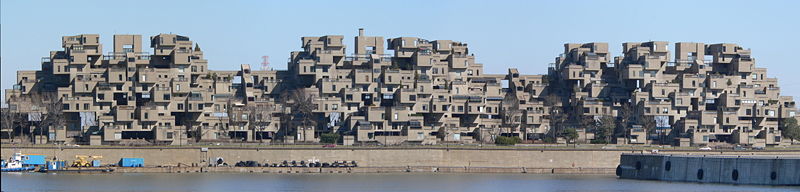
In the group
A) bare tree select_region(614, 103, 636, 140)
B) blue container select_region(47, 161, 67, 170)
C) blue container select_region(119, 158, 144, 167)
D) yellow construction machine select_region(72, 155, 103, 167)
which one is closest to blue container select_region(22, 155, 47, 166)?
blue container select_region(47, 161, 67, 170)

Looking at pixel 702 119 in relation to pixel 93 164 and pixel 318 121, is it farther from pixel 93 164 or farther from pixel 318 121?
pixel 93 164

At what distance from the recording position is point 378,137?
109 meters

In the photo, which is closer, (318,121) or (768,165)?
(768,165)

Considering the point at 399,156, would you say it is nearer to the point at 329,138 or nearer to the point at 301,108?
the point at 329,138

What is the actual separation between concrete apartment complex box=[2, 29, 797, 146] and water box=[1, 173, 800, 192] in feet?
49.8

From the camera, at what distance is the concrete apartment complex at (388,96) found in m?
108

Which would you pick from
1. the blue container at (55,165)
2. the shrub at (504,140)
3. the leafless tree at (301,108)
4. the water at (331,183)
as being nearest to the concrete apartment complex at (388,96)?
the leafless tree at (301,108)

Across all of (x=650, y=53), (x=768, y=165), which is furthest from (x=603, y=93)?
(x=768, y=165)

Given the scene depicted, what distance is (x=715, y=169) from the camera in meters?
84.0

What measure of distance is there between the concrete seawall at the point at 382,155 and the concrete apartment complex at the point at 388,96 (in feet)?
14.9

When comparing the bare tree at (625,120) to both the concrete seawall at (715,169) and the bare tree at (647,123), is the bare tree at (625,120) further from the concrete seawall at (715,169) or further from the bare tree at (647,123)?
the concrete seawall at (715,169)

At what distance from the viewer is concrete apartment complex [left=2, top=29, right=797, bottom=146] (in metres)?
108

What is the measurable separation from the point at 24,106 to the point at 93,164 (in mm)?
13470

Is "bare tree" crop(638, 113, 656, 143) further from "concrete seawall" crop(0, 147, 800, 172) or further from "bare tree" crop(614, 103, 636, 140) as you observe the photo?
"concrete seawall" crop(0, 147, 800, 172)
